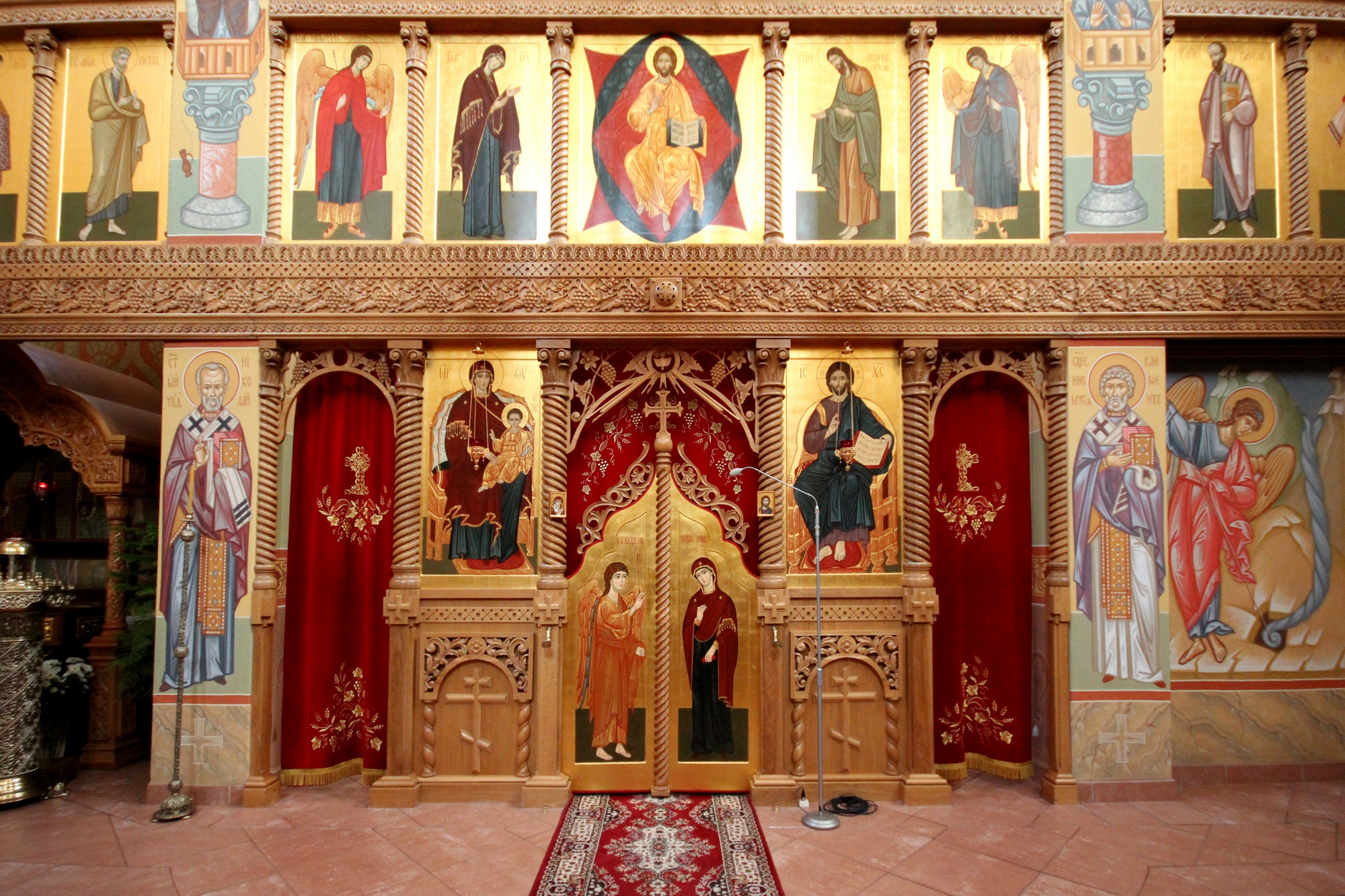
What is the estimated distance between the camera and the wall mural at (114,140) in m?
6.45

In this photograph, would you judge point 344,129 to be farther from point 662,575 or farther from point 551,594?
point 662,575

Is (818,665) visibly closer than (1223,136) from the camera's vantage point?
Yes

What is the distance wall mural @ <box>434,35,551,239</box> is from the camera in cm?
642

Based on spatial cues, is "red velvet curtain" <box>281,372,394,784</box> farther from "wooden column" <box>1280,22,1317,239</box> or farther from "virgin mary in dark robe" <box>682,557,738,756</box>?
"wooden column" <box>1280,22,1317,239</box>

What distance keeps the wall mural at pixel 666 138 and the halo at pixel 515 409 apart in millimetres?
1580

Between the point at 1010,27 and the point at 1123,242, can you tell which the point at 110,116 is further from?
the point at 1123,242

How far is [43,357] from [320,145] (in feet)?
11.6

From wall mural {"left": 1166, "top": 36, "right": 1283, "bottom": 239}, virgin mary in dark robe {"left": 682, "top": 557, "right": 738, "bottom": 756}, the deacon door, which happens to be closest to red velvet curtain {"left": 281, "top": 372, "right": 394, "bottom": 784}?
the deacon door

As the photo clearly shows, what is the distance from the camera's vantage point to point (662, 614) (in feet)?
20.7

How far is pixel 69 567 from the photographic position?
312 inches

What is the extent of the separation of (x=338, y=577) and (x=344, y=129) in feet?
13.1

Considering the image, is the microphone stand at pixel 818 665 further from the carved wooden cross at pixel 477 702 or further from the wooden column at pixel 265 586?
the wooden column at pixel 265 586

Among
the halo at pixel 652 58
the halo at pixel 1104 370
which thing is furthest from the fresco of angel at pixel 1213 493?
the halo at pixel 652 58

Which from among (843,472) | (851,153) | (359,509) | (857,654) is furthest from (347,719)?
(851,153)
